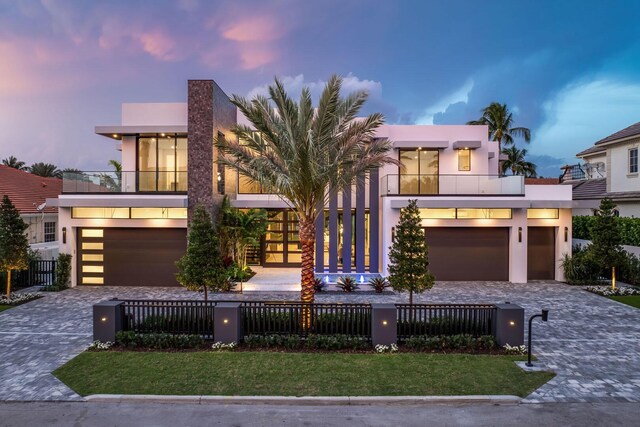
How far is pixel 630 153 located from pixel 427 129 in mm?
14391

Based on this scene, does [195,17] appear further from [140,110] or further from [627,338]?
[627,338]

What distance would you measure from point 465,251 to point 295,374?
1269 cm

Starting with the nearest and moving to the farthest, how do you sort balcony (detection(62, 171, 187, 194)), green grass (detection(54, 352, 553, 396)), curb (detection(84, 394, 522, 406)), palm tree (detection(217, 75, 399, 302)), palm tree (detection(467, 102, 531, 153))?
curb (detection(84, 394, 522, 406)) → green grass (detection(54, 352, 553, 396)) → palm tree (detection(217, 75, 399, 302)) → balcony (detection(62, 171, 187, 194)) → palm tree (detection(467, 102, 531, 153))

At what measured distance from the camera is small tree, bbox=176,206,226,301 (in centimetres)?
1100

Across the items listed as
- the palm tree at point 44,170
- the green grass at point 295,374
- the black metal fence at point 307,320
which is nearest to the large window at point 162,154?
the black metal fence at point 307,320

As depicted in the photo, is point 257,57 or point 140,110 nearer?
point 140,110

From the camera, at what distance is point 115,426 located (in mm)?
5891

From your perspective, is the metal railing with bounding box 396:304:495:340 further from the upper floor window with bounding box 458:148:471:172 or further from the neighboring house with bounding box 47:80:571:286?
the upper floor window with bounding box 458:148:471:172

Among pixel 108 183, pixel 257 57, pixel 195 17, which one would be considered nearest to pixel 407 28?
pixel 257 57

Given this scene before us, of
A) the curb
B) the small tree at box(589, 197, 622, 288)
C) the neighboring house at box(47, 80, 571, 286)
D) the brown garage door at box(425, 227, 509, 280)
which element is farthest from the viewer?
the brown garage door at box(425, 227, 509, 280)

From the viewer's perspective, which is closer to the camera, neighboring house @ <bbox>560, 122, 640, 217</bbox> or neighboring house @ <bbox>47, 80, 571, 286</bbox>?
neighboring house @ <bbox>47, 80, 571, 286</bbox>

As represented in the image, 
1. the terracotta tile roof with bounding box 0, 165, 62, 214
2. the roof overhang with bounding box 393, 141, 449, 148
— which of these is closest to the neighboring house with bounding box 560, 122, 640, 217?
the roof overhang with bounding box 393, 141, 449, 148

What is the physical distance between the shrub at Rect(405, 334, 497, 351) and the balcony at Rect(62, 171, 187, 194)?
12.5 metres

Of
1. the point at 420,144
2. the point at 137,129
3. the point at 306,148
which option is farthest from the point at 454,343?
the point at 137,129
